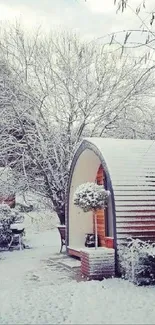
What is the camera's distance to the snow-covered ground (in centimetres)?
596

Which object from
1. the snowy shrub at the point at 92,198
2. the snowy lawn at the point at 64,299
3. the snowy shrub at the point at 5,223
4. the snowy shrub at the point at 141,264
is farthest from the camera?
the snowy shrub at the point at 5,223

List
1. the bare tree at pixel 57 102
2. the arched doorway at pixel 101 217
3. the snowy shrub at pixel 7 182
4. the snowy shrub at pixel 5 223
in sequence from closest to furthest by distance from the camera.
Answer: the arched doorway at pixel 101 217 < the snowy shrub at pixel 5 223 < the bare tree at pixel 57 102 < the snowy shrub at pixel 7 182

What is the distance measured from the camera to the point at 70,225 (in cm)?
1311

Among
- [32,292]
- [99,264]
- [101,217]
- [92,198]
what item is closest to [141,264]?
[99,264]

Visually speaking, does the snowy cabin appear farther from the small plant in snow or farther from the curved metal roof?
the small plant in snow

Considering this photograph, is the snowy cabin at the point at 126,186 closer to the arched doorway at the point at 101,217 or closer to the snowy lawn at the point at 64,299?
the arched doorway at the point at 101,217

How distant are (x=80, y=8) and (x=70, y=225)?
362 inches

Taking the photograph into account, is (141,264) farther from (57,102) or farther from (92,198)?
(57,102)

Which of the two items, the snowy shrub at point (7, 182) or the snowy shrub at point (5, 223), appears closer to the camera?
the snowy shrub at point (5, 223)

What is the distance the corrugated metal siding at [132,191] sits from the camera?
9.55 m

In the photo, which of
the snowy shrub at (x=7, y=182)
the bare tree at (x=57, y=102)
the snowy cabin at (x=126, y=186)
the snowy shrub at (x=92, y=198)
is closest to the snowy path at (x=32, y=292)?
the snowy cabin at (x=126, y=186)

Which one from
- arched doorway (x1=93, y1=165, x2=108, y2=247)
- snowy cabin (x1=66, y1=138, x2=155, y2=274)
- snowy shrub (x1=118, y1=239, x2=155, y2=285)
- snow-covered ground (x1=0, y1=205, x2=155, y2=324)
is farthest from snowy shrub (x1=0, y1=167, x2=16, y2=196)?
snowy shrub (x1=118, y1=239, x2=155, y2=285)

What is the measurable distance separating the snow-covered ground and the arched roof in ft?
4.47

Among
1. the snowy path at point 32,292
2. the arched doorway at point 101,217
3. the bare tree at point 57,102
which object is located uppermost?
the bare tree at point 57,102
